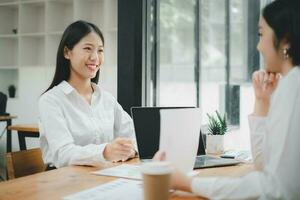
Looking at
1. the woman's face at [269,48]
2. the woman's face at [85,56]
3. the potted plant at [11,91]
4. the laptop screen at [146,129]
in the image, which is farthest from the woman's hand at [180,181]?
the potted plant at [11,91]

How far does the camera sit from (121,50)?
2.78 meters

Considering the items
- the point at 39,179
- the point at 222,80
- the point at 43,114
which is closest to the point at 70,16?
the point at 222,80

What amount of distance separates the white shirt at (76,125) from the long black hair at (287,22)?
891 mm

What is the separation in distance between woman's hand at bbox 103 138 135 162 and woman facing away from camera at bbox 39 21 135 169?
0.04 meters

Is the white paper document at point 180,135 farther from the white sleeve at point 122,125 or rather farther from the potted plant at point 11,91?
the potted plant at point 11,91

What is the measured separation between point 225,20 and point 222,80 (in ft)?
1.58

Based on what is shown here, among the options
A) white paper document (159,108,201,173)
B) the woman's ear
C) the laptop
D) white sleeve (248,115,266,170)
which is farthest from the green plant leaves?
the woman's ear

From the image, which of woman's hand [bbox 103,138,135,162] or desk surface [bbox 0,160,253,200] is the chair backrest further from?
woman's hand [bbox 103,138,135,162]

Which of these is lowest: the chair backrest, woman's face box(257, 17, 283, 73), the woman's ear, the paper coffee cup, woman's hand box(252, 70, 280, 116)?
the chair backrest

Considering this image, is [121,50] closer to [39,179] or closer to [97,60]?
[97,60]

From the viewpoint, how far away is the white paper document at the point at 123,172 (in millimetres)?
1344

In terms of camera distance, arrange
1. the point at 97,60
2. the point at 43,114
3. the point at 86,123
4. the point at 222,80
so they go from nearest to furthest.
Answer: the point at 43,114 → the point at 86,123 → the point at 97,60 → the point at 222,80

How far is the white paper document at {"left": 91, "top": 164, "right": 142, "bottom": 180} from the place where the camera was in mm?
1344

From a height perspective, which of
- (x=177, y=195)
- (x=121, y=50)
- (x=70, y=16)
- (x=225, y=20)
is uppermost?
(x=70, y=16)
